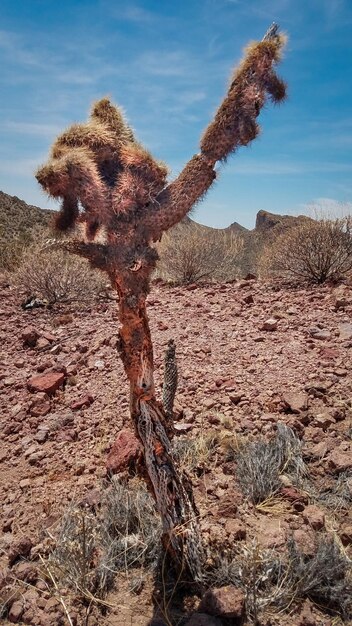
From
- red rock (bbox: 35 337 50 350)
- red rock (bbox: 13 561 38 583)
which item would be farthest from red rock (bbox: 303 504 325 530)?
red rock (bbox: 35 337 50 350)

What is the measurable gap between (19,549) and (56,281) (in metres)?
6.10

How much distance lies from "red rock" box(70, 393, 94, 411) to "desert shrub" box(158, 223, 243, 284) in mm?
5431

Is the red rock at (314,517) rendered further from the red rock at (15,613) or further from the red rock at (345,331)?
the red rock at (345,331)

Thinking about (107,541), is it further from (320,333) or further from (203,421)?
(320,333)

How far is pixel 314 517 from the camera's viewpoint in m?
3.37

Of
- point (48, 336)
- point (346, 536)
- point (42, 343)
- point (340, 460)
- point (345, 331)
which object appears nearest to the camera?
point (346, 536)

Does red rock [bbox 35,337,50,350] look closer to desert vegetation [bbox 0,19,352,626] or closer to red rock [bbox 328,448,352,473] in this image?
desert vegetation [bbox 0,19,352,626]

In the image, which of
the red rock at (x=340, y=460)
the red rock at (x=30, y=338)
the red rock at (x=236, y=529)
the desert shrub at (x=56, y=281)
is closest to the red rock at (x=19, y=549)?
the red rock at (x=236, y=529)

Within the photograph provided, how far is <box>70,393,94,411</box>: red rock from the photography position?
518 centimetres

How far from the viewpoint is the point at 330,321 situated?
6.29m

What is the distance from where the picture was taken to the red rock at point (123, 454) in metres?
4.01

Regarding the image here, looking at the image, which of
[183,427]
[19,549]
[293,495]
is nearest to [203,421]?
[183,427]

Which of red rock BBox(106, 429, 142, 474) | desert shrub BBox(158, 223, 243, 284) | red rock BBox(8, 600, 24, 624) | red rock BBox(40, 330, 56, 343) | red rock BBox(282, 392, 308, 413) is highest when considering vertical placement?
desert shrub BBox(158, 223, 243, 284)

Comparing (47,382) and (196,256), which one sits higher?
(196,256)
